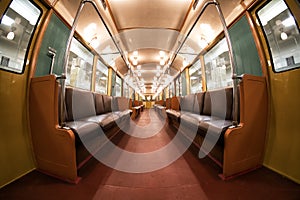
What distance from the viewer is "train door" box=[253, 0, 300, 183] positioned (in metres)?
1.11

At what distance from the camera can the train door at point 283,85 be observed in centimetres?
111

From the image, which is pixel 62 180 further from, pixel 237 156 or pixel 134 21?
pixel 134 21

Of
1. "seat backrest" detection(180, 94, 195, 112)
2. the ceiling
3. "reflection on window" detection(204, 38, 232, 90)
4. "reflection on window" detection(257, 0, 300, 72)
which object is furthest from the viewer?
"reflection on window" detection(204, 38, 232, 90)

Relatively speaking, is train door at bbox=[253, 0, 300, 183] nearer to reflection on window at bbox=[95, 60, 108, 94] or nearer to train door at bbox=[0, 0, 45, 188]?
train door at bbox=[0, 0, 45, 188]

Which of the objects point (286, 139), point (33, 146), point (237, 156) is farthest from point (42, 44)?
point (286, 139)

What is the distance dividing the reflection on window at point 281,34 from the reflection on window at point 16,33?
326 centimetres

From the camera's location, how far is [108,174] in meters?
1.15

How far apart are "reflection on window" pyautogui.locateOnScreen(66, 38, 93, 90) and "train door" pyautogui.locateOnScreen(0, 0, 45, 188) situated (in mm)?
1325

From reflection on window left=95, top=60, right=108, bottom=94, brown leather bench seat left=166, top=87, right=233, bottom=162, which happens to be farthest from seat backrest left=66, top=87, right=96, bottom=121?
reflection on window left=95, top=60, right=108, bottom=94

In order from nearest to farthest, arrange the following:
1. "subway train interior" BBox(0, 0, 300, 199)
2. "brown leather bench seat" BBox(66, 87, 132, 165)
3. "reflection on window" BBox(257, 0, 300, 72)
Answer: "subway train interior" BBox(0, 0, 300, 199) → "brown leather bench seat" BBox(66, 87, 132, 165) → "reflection on window" BBox(257, 0, 300, 72)

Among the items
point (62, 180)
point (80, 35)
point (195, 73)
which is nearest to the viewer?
point (62, 180)

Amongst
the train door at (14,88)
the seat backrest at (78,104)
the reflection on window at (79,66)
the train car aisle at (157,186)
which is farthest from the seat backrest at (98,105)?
the train car aisle at (157,186)

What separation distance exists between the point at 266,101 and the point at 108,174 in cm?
212

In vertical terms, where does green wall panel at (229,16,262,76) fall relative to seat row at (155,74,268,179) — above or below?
above
